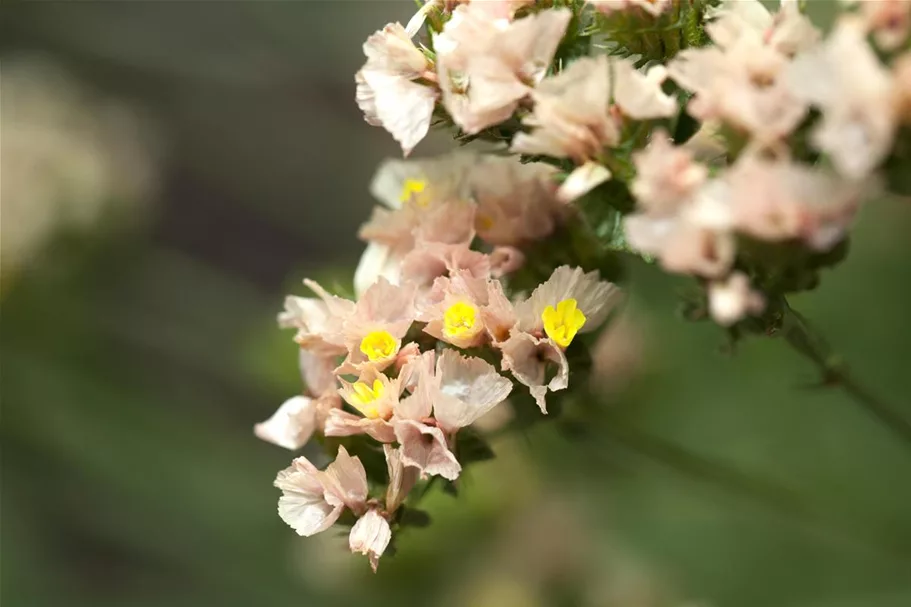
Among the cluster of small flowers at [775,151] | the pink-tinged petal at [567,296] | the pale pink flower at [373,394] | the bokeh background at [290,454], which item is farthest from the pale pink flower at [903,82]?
the bokeh background at [290,454]

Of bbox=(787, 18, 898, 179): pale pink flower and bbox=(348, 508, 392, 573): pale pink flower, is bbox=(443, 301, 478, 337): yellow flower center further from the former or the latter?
bbox=(787, 18, 898, 179): pale pink flower

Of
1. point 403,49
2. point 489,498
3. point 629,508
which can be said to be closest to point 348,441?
point 403,49

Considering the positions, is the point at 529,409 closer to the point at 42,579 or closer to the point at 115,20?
the point at 42,579

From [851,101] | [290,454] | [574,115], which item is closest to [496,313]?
[574,115]

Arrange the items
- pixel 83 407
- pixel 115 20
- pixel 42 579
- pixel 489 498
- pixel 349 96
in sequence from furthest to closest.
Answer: pixel 349 96
pixel 115 20
pixel 42 579
pixel 83 407
pixel 489 498

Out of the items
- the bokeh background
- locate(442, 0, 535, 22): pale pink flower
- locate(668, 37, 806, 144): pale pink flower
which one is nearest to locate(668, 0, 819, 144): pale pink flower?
locate(668, 37, 806, 144): pale pink flower

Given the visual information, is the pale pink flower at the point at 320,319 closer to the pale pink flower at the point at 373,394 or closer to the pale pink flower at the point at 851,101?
the pale pink flower at the point at 373,394
